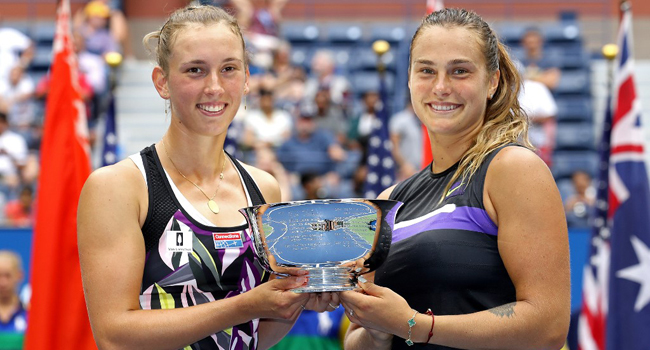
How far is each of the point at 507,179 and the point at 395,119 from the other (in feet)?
19.9

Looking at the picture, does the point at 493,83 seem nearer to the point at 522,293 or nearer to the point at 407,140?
the point at 522,293

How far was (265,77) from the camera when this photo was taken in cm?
887

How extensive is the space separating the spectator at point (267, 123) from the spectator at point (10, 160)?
201 centimetres

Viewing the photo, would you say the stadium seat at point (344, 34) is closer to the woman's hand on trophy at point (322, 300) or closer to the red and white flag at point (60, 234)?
the red and white flag at point (60, 234)

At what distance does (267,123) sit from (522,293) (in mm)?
6133

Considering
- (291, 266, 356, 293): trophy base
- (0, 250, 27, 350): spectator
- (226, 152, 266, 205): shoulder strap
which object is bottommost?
(0, 250, 27, 350): spectator

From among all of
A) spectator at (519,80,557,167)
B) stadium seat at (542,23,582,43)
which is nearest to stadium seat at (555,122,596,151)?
spectator at (519,80,557,167)

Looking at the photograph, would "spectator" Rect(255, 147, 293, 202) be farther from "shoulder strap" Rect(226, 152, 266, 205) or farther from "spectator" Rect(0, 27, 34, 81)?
"shoulder strap" Rect(226, 152, 266, 205)

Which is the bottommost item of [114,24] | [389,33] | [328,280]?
[328,280]

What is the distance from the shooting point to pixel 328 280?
2.15 m

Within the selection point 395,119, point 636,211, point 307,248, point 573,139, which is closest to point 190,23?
point 307,248

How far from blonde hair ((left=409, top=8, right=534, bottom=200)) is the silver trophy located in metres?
0.32

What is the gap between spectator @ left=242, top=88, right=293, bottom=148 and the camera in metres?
8.05

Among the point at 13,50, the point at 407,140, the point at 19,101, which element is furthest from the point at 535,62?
the point at 13,50
